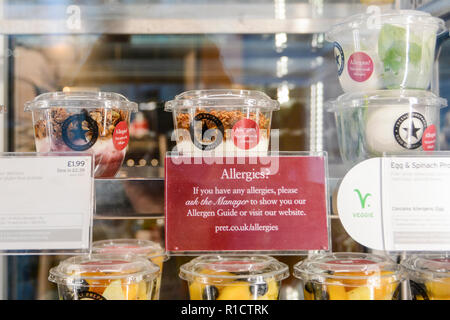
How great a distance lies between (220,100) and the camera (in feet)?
3.03

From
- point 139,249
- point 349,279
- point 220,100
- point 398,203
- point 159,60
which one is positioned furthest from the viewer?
point 159,60

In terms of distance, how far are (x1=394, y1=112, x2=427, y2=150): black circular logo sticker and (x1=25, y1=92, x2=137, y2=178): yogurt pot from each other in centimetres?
55

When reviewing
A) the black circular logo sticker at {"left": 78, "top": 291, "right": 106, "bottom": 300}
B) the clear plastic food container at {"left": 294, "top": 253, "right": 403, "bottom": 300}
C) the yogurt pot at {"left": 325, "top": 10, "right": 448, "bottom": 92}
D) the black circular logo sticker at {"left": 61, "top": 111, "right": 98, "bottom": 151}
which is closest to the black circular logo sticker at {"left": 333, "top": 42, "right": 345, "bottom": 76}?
the yogurt pot at {"left": 325, "top": 10, "right": 448, "bottom": 92}

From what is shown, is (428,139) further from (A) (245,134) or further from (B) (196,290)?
(B) (196,290)

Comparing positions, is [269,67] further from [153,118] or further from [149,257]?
[149,257]

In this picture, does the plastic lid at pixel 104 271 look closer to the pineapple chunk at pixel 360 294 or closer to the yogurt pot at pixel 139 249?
the yogurt pot at pixel 139 249

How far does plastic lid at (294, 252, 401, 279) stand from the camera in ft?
2.72

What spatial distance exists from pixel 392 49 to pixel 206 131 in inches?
16.4

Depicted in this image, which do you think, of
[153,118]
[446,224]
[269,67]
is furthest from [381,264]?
[269,67]

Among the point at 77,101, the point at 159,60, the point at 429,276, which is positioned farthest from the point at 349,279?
the point at 159,60

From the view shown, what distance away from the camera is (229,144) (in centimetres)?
86

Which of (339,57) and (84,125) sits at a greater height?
(339,57)
